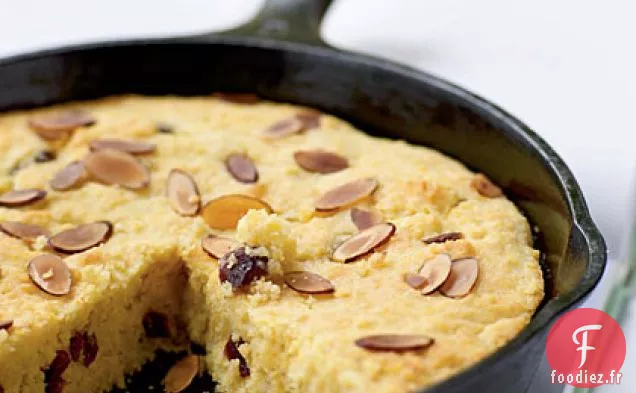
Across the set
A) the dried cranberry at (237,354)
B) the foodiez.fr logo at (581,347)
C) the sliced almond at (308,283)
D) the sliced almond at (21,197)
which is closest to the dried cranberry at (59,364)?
the dried cranberry at (237,354)

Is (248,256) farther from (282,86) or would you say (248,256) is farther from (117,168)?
(282,86)

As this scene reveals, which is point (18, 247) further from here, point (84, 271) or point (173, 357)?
point (173, 357)

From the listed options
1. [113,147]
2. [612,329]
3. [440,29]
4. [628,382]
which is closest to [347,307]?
[612,329]

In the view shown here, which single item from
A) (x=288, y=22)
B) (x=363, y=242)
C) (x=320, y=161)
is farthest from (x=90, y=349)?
(x=288, y=22)

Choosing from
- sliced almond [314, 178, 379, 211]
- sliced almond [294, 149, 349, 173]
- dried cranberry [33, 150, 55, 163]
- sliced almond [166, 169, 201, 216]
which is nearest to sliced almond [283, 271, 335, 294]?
sliced almond [314, 178, 379, 211]

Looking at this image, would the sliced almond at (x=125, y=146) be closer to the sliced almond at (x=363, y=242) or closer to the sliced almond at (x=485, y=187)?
the sliced almond at (x=363, y=242)

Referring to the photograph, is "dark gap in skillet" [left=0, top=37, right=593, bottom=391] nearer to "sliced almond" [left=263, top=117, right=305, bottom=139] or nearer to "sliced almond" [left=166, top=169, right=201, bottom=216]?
"sliced almond" [left=263, top=117, right=305, bottom=139]
